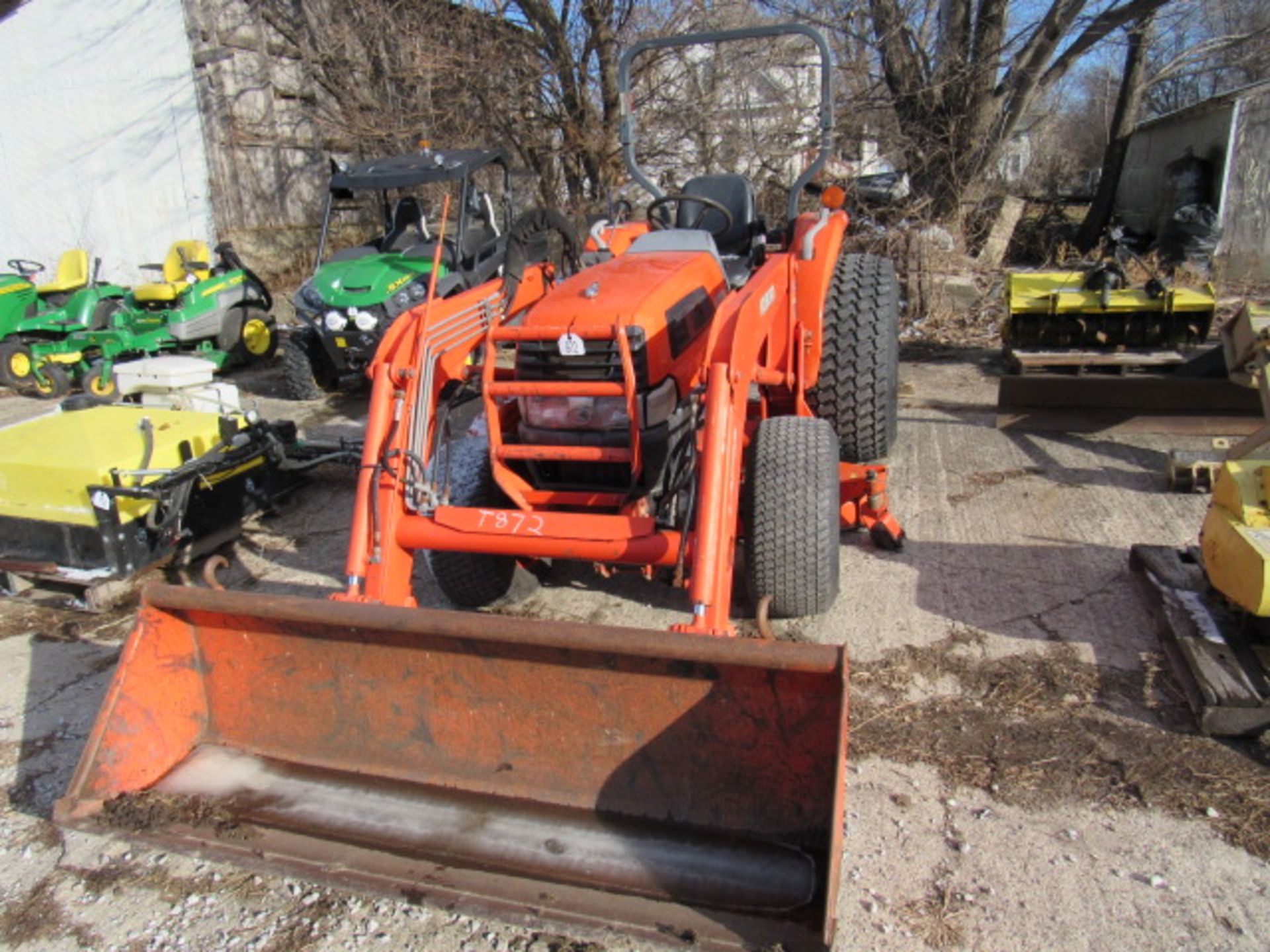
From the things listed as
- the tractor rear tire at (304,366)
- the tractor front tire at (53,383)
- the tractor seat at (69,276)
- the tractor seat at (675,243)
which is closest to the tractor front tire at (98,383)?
the tractor front tire at (53,383)

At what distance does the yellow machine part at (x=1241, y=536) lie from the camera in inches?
117

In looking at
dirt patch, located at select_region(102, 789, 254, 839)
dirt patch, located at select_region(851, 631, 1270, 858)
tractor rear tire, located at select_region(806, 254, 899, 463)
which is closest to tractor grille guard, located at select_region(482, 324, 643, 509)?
dirt patch, located at select_region(851, 631, 1270, 858)

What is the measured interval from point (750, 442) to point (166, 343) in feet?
22.9

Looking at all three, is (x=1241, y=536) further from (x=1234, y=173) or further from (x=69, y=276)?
(x=69, y=276)

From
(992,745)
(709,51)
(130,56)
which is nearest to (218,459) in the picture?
(992,745)

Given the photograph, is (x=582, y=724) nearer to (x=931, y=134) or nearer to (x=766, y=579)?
(x=766, y=579)

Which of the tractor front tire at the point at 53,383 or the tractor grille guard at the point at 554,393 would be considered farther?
the tractor front tire at the point at 53,383

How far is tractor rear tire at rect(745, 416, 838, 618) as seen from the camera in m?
3.47

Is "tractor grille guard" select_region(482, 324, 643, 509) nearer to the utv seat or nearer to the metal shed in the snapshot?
the utv seat

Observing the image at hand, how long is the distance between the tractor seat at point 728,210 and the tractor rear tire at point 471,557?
76.5 inches

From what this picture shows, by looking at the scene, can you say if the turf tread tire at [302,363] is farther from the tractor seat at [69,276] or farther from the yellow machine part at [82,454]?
the tractor seat at [69,276]

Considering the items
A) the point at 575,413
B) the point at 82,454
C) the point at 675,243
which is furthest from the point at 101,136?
the point at 575,413

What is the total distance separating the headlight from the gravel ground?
87 cm

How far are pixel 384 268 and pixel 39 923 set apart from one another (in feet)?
19.0
